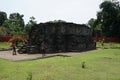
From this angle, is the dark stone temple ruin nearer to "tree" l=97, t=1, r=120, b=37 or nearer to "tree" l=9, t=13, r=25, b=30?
"tree" l=9, t=13, r=25, b=30

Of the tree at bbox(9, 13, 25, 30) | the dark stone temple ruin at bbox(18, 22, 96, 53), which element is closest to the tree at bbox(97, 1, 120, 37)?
the tree at bbox(9, 13, 25, 30)

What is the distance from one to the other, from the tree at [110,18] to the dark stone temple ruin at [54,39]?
2453 cm

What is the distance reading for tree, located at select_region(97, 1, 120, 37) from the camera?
48469 mm

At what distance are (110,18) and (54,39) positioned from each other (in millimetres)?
28990

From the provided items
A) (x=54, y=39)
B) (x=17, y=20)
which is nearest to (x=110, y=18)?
(x=17, y=20)

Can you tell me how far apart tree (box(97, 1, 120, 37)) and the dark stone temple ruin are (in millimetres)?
24527

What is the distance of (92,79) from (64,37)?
14.8 meters

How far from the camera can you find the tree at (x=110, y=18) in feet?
159

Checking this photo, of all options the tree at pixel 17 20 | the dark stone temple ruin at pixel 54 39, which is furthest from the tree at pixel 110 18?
the dark stone temple ruin at pixel 54 39

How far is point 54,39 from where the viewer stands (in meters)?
22.7

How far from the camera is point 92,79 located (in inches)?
355

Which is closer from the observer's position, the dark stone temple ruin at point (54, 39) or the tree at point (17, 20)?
the dark stone temple ruin at point (54, 39)

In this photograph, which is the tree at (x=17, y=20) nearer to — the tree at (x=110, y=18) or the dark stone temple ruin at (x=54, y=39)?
the dark stone temple ruin at (x=54, y=39)

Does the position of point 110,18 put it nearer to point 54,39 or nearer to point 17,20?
point 17,20
